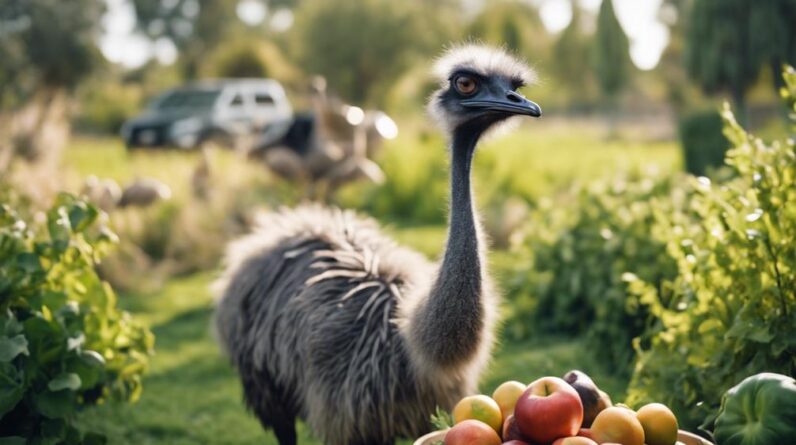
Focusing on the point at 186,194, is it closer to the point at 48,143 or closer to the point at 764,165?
the point at 48,143

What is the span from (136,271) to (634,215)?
218 inches

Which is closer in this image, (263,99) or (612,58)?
(263,99)

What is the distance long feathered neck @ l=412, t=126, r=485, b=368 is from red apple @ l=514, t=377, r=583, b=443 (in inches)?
27.9

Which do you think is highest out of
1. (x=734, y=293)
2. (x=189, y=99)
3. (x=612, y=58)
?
(x=612, y=58)

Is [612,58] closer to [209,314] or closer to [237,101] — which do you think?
[237,101]

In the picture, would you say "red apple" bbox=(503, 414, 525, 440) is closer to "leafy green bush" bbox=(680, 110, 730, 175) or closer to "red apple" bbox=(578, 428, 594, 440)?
"red apple" bbox=(578, 428, 594, 440)

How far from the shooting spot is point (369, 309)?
4.16 metres

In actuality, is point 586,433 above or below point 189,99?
below

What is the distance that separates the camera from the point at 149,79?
4712 cm

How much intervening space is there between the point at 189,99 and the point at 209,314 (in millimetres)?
13943

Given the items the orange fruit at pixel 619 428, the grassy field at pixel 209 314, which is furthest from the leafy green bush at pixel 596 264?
the orange fruit at pixel 619 428

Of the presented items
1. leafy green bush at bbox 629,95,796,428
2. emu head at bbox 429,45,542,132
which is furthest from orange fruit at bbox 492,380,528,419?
emu head at bbox 429,45,542,132

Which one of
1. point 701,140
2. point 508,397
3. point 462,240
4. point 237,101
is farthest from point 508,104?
point 237,101

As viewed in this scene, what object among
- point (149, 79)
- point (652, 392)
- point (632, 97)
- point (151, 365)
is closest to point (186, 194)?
point (151, 365)
